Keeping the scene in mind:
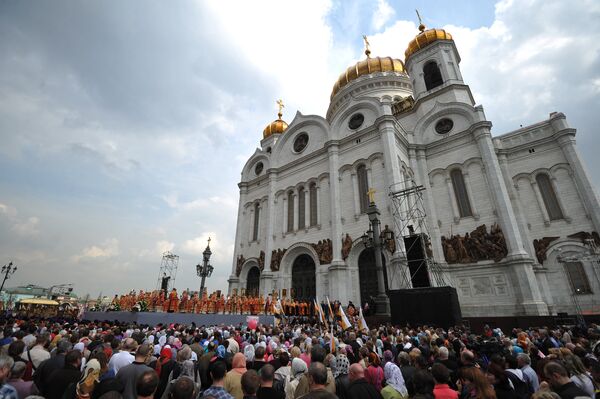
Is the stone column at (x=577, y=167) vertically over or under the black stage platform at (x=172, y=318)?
over

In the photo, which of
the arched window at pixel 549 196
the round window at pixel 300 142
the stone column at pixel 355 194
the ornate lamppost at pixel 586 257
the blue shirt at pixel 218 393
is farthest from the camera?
the round window at pixel 300 142

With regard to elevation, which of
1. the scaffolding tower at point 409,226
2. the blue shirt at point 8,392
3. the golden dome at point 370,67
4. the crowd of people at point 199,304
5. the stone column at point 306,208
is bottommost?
the blue shirt at point 8,392

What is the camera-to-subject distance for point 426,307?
12.1m

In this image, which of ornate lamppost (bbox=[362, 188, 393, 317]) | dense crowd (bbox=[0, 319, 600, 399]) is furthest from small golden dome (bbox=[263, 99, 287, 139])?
dense crowd (bbox=[0, 319, 600, 399])

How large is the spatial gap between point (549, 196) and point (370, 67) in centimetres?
2262

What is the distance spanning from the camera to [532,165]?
742 inches

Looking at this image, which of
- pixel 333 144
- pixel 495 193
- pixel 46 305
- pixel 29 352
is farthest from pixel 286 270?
pixel 46 305

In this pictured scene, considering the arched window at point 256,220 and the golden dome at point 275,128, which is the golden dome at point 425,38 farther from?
the arched window at point 256,220

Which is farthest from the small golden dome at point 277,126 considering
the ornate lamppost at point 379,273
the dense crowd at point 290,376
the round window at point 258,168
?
the dense crowd at point 290,376

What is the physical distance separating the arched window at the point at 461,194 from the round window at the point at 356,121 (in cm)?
805

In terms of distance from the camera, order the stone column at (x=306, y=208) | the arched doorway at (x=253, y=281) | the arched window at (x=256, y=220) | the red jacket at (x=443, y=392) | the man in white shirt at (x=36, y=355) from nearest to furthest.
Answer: the red jacket at (x=443, y=392) → the man in white shirt at (x=36, y=355) → the stone column at (x=306, y=208) → the arched doorway at (x=253, y=281) → the arched window at (x=256, y=220)

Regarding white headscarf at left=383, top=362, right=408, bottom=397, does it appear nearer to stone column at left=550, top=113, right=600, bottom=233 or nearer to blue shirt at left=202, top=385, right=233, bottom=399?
blue shirt at left=202, top=385, right=233, bottom=399

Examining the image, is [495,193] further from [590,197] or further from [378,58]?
[378,58]

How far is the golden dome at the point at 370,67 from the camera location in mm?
32500
